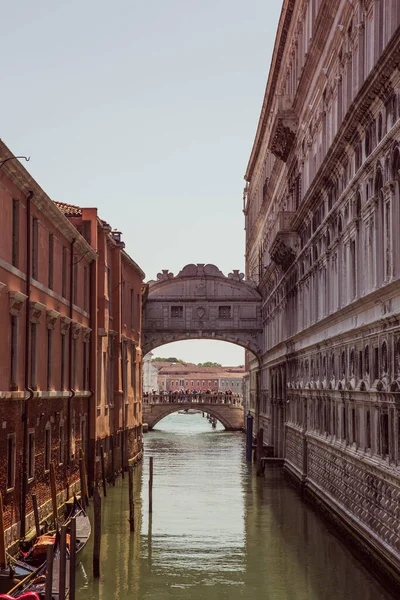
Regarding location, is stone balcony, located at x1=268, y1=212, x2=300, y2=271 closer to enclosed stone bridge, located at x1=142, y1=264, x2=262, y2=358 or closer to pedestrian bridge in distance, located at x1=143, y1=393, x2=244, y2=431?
enclosed stone bridge, located at x1=142, y1=264, x2=262, y2=358

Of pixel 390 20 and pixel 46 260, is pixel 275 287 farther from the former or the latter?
pixel 390 20

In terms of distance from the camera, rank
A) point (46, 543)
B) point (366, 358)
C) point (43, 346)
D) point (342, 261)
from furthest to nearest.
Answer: point (43, 346), point (342, 261), point (366, 358), point (46, 543)

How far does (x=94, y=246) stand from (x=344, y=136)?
12.1 meters

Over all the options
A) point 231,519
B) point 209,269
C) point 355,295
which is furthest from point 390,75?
point 209,269

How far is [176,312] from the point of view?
52.0m

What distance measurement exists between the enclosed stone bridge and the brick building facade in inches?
737

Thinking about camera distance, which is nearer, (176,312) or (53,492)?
(53,492)

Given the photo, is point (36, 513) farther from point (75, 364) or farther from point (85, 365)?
point (85, 365)

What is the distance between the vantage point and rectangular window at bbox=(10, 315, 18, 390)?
19.5 metres

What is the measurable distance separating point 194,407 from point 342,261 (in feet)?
177

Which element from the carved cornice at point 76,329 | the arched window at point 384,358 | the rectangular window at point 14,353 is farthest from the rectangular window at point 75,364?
the arched window at point 384,358

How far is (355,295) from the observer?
20.6 metres

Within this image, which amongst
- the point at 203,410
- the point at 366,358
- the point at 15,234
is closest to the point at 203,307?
the point at 203,410

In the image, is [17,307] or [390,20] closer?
[390,20]
